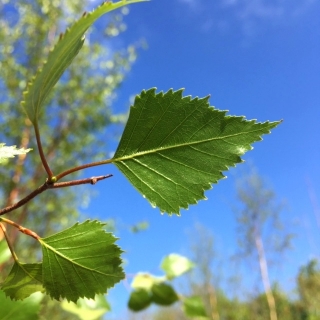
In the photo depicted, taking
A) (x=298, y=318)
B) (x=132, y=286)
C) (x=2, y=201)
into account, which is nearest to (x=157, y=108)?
(x=132, y=286)

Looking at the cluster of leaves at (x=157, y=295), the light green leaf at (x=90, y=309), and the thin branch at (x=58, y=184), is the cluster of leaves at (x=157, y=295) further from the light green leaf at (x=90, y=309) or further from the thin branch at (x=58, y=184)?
the thin branch at (x=58, y=184)

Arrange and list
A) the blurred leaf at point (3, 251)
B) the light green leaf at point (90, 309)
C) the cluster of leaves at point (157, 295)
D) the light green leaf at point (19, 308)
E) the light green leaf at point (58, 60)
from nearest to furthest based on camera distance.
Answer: the light green leaf at point (58, 60) < the light green leaf at point (19, 308) < the blurred leaf at point (3, 251) < the light green leaf at point (90, 309) < the cluster of leaves at point (157, 295)

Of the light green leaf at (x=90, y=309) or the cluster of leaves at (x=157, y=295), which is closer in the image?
the light green leaf at (x=90, y=309)

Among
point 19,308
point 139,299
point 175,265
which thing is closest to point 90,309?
point 139,299

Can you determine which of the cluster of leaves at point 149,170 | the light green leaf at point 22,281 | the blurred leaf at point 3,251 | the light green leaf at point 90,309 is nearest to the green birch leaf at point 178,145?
the cluster of leaves at point 149,170

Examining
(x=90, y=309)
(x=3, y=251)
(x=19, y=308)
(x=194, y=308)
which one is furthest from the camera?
(x=194, y=308)

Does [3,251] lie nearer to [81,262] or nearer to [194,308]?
[81,262]

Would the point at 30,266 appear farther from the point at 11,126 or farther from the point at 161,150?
the point at 11,126
